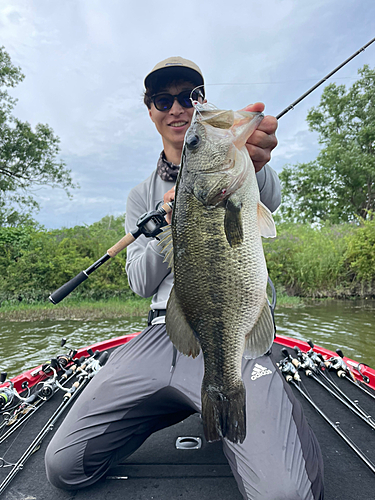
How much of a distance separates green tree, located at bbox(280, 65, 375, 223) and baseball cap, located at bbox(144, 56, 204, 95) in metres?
24.1

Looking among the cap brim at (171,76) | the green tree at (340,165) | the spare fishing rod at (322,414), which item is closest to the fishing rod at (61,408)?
the spare fishing rod at (322,414)

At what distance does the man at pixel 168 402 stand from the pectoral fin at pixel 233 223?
0.32 m

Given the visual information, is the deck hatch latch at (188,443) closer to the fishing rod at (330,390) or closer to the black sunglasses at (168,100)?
the fishing rod at (330,390)

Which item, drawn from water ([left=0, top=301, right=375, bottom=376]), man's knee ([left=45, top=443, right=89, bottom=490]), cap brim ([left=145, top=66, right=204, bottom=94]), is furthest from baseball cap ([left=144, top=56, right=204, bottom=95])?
water ([left=0, top=301, right=375, bottom=376])

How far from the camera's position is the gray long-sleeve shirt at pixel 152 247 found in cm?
204

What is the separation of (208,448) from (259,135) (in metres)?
2.00

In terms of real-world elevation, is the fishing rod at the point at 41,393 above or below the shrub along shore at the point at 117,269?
below

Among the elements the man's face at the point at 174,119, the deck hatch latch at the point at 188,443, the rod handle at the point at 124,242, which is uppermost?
the man's face at the point at 174,119

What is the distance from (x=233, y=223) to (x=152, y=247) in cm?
95

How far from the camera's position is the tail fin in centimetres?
133

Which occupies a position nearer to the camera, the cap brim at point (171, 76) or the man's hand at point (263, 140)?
the man's hand at point (263, 140)

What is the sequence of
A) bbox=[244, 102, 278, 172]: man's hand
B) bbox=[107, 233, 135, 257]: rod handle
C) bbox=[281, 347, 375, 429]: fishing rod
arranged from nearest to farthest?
1. bbox=[244, 102, 278, 172]: man's hand
2. bbox=[107, 233, 135, 257]: rod handle
3. bbox=[281, 347, 375, 429]: fishing rod

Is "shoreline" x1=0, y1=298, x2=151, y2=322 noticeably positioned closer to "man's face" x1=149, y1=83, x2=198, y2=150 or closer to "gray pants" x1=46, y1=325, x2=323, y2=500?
"gray pants" x1=46, y1=325, x2=323, y2=500

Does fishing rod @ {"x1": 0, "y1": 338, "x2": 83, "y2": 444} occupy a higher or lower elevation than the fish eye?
lower
